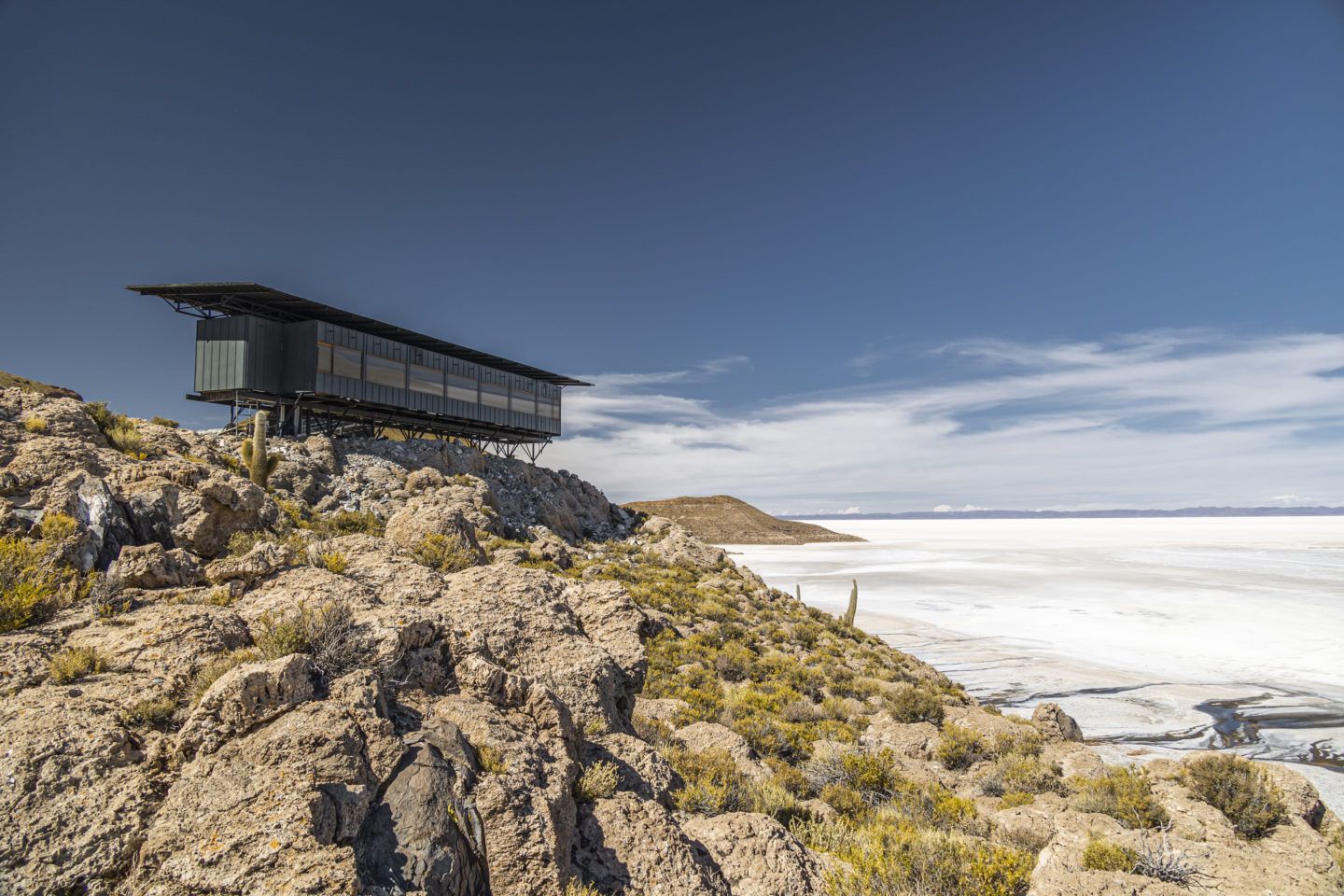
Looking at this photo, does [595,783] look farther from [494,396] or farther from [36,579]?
[494,396]

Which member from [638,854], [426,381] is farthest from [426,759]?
[426,381]

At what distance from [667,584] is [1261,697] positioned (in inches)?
711

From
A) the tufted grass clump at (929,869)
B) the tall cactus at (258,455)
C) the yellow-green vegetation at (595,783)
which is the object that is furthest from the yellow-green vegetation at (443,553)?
the tall cactus at (258,455)

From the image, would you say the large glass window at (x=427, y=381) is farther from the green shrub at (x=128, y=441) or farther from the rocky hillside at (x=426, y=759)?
the rocky hillside at (x=426, y=759)

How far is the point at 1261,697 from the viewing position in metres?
17.6

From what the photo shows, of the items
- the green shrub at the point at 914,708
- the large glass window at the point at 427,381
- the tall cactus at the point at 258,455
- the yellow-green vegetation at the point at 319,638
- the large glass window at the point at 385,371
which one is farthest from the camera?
the large glass window at the point at 427,381

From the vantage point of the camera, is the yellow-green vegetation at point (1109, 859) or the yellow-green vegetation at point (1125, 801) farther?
the yellow-green vegetation at point (1125, 801)

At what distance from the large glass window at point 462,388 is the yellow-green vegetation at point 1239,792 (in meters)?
29.4

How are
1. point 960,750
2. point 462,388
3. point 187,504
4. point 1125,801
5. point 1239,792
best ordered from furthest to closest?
point 462,388
point 960,750
point 187,504
point 1125,801
point 1239,792

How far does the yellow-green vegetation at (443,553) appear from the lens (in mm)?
10234

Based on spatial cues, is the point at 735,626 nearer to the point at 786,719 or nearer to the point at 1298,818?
the point at 786,719

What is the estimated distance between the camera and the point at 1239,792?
6.33 meters

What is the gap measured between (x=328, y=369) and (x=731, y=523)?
71.0 m

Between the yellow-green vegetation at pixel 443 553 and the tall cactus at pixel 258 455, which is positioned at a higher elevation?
the tall cactus at pixel 258 455
